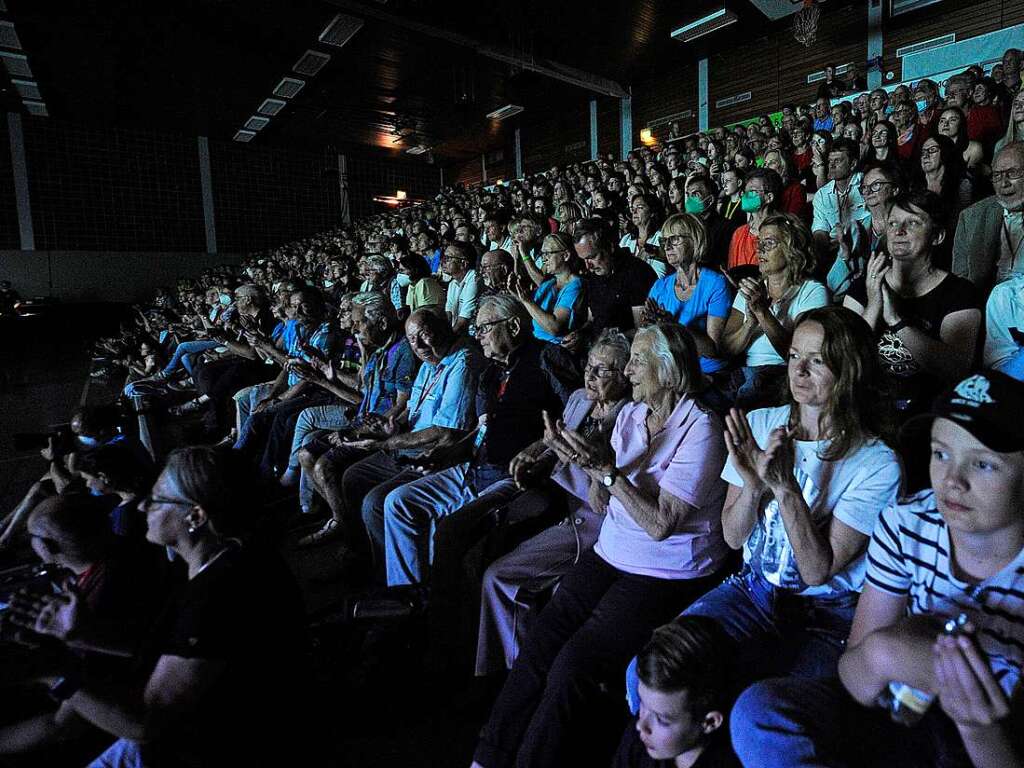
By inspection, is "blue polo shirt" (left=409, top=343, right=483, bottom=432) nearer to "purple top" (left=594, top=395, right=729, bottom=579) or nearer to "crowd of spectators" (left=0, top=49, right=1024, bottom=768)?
"crowd of spectators" (left=0, top=49, right=1024, bottom=768)

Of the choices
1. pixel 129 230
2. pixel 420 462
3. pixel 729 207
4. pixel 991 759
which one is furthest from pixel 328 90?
pixel 991 759

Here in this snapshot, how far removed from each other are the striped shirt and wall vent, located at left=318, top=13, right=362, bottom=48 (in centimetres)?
1108

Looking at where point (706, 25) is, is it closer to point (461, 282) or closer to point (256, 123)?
point (461, 282)

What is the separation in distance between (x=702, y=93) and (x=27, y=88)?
14.8 metres

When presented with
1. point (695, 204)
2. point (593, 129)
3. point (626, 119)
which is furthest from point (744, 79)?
point (695, 204)

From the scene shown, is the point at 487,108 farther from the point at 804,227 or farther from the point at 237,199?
the point at 804,227

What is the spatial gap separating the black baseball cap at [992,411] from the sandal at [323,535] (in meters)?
2.97

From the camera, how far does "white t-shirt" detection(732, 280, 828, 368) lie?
96.6 inches

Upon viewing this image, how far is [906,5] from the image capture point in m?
10.4

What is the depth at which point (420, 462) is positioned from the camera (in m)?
2.83

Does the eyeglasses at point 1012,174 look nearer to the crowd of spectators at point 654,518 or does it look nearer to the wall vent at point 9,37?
the crowd of spectators at point 654,518

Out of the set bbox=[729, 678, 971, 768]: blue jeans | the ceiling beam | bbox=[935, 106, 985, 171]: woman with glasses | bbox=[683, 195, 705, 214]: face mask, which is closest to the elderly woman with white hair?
bbox=[729, 678, 971, 768]: blue jeans

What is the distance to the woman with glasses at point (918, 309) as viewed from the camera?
6.58 feet

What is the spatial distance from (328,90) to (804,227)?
554 inches
